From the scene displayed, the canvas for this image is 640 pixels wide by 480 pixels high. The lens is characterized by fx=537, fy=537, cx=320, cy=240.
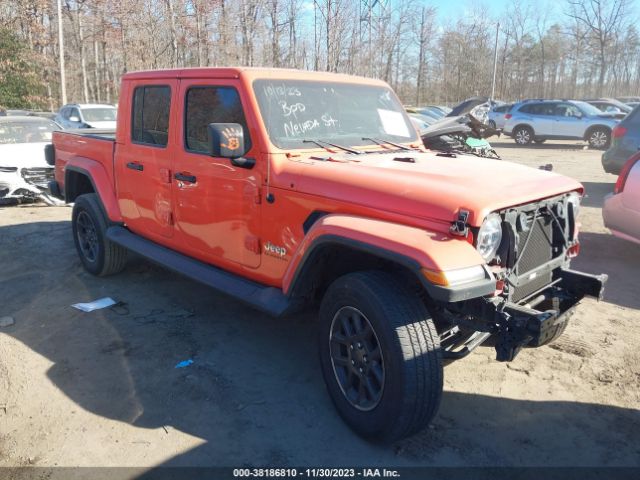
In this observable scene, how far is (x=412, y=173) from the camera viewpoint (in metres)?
3.22

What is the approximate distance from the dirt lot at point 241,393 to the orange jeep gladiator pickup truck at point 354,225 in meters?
0.34

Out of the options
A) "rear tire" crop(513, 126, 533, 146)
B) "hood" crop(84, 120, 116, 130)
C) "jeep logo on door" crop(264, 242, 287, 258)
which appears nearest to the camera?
"jeep logo on door" crop(264, 242, 287, 258)

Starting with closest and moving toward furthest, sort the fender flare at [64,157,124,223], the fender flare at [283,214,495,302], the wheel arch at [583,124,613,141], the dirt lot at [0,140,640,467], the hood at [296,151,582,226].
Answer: the fender flare at [283,214,495,302] < the hood at [296,151,582,226] < the dirt lot at [0,140,640,467] < the fender flare at [64,157,124,223] < the wheel arch at [583,124,613,141]

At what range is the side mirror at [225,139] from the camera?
343cm

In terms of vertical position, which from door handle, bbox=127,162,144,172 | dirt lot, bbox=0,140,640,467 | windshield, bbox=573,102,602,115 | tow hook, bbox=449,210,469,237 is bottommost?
dirt lot, bbox=0,140,640,467

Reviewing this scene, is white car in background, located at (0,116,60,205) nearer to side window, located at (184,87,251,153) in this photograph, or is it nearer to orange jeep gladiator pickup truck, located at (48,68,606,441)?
orange jeep gladiator pickup truck, located at (48,68,606,441)

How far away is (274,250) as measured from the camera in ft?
11.8

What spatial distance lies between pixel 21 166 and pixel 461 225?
8.88m

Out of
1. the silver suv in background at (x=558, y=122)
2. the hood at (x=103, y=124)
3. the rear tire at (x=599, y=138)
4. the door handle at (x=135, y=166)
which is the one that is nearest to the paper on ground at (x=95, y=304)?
the door handle at (x=135, y=166)

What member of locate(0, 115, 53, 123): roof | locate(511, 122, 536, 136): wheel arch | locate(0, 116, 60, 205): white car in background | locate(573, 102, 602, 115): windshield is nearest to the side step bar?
locate(0, 116, 60, 205): white car in background

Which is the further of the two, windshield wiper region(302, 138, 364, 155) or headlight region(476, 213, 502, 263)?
windshield wiper region(302, 138, 364, 155)

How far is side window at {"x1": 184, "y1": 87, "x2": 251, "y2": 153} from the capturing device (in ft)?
12.5

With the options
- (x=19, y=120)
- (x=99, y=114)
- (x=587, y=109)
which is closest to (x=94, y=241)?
(x=19, y=120)

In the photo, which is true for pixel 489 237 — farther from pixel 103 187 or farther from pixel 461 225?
pixel 103 187
